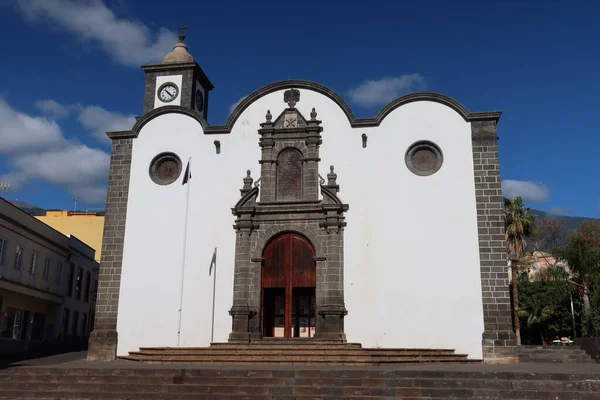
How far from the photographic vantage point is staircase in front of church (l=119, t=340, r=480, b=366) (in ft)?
44.1

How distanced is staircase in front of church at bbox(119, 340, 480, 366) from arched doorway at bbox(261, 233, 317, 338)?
1187 mm

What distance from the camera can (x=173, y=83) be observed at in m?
22.5

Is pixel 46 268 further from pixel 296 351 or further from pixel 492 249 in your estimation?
pixel 492 249

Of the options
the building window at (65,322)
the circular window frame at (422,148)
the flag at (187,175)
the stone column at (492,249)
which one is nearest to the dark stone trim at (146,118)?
the flag at (187,175)

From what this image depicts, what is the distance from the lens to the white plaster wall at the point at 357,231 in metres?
→ 15.1

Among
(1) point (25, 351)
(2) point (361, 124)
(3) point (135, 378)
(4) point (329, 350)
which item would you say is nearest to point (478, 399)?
(4) point (329, 350)

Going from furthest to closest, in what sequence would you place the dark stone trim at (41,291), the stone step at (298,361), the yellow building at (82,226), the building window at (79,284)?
the yellow building at (82,226), the building window at (79,284), the dark stone trim at (41,291), the stone step at (298,361)

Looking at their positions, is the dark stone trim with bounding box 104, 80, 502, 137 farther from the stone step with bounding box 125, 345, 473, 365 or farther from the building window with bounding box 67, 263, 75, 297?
the building window with bounding box 67, 263, 75, 297

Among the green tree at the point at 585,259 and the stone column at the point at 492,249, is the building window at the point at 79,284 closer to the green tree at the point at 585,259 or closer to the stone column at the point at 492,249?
the stone column at the point at 492,249

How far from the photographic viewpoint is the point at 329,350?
1386cm

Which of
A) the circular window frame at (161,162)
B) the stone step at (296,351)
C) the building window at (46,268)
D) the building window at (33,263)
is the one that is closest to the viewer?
the stone step at (296,351)

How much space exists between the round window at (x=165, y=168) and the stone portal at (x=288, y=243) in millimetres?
2255

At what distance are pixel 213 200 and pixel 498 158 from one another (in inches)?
313

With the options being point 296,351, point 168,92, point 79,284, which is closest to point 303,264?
point 296,351
